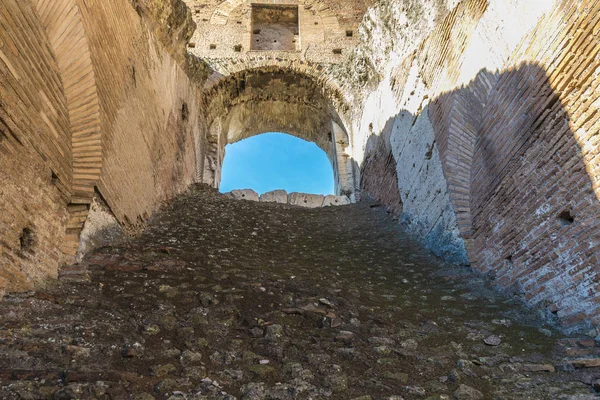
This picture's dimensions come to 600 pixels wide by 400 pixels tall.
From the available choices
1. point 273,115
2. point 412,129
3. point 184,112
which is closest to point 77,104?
point 184,112

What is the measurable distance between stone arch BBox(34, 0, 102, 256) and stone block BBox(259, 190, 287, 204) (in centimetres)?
516

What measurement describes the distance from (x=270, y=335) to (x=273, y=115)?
8872 millimetres

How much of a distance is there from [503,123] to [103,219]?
3.40 m

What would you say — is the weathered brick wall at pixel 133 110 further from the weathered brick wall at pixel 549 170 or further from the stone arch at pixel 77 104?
the weathered brick wall at pixel 549 170

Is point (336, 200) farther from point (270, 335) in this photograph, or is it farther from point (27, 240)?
point (27, 240)

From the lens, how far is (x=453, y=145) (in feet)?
13.8

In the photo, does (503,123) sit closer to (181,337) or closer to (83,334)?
(181,337)

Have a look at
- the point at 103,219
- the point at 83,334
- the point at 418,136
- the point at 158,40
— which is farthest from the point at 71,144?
the point at 418,136

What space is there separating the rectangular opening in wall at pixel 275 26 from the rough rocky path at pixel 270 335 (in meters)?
8.77

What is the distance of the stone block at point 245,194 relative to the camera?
8.27 m

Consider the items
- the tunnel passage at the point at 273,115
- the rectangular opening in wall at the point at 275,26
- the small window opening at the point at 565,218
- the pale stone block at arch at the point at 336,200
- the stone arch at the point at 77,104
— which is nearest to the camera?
the small window opening at the point at 565,218

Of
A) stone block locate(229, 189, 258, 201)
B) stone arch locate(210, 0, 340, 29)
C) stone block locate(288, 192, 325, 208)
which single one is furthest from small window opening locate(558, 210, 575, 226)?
stone arch locate(210, 0, 340, 29)

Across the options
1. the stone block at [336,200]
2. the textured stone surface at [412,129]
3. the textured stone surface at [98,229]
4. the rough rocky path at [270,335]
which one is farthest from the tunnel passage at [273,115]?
the rough rocky path at [270,335]

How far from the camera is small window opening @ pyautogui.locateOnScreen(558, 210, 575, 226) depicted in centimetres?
262
